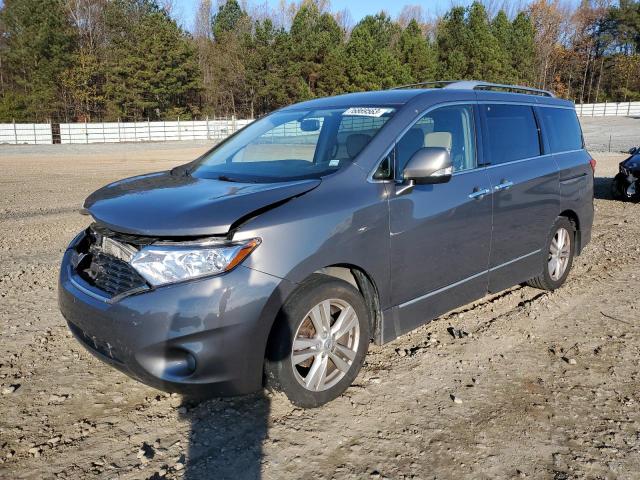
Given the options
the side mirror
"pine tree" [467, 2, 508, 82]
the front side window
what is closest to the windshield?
the front side window

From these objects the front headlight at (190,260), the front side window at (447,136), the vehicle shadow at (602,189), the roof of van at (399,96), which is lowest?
the vehicle shadow at (602,189)

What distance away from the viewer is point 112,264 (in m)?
3.13

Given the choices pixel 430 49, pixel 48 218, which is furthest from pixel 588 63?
pixel 48 218

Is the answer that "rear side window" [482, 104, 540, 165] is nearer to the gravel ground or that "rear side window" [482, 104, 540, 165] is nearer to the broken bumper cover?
the broken bumper cover

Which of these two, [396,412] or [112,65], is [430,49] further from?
[396,412]

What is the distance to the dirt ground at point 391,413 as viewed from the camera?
9.37 feet

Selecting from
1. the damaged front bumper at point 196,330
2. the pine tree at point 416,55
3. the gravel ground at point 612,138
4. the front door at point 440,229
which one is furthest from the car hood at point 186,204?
the pine tree at point 416,55

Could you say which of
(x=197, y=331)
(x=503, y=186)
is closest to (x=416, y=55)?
(x=503, y=186)

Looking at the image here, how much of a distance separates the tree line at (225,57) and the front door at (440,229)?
54.2 metres

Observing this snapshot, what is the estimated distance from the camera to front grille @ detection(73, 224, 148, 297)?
2.98 m

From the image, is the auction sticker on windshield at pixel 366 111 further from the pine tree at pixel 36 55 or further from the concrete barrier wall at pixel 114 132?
the pine tree at pixel 36 55

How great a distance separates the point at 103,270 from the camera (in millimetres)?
3180

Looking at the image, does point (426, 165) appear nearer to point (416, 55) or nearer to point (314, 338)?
point (314, 338)

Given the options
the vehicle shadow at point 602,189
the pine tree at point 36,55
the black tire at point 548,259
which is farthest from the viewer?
the pine tree at point 36,55
